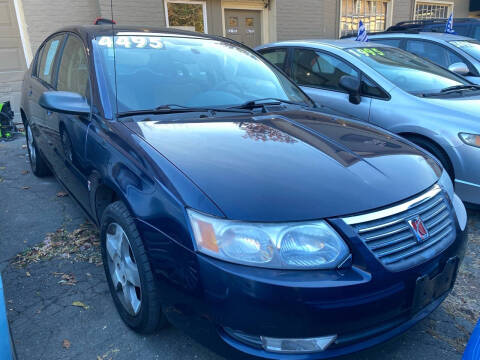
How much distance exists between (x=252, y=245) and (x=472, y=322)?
157 cm

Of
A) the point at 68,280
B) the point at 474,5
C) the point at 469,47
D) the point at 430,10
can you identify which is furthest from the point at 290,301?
the point at 474,5

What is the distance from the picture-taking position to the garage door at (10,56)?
7.25 meters

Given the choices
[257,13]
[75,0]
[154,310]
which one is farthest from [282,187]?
[257,13]

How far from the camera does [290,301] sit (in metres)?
1.46

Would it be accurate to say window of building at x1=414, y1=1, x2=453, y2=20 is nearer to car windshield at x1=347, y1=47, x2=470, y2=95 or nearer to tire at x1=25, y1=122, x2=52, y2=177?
car windshield at x1=347, y1=47, x2=470, y2=95

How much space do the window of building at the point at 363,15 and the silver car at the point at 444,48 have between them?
640 cm

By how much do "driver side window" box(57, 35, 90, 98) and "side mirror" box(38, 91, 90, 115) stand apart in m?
0.09

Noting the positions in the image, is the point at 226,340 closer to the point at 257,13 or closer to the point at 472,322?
the point at 472,322

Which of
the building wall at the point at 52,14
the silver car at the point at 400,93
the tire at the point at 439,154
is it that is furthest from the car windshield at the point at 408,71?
the building wall at the point at 52,14

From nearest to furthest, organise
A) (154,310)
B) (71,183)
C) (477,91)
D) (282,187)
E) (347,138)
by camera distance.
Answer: (282,187), (154,310), (347,138), (71,183), (477,91)

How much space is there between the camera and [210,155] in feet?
6.17

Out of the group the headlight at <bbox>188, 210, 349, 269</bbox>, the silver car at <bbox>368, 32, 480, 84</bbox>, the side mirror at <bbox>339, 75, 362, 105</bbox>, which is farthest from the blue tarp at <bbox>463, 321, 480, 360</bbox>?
the silver car at <bbox>368, 32, 480, 84</bbox>

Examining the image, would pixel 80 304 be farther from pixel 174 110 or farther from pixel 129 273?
pixel 174 110

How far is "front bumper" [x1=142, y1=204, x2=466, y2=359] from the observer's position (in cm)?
147
